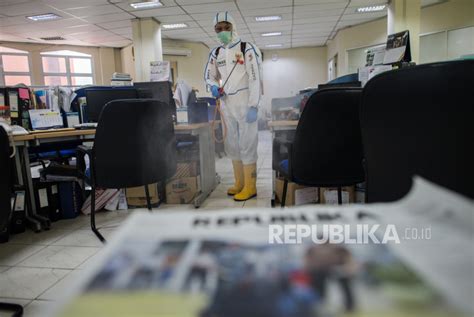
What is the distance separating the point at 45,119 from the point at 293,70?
10243 millimetres

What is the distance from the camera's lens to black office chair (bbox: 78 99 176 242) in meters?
1.95

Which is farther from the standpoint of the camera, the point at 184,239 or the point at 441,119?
the point at 441,119

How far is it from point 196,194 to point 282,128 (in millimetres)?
1100

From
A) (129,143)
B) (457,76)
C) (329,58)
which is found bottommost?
(129,143)

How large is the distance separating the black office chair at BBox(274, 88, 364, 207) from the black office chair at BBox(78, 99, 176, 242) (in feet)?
2.85

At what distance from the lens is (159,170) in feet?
7.02

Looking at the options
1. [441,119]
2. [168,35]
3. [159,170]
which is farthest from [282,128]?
[168,35]

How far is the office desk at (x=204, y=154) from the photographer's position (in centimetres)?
297

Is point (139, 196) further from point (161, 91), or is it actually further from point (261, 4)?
point (261, 4)

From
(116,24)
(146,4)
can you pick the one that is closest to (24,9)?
(116,24)

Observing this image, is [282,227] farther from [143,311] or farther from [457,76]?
[457,76]

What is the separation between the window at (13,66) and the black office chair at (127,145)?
904 cm

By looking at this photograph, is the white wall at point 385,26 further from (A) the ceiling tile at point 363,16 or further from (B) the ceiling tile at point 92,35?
(B) the ceiling tile at point 92,35

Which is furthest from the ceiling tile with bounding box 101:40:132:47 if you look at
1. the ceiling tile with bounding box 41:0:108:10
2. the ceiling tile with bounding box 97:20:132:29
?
the ceiling tile with bounding box 41:0:108:10
